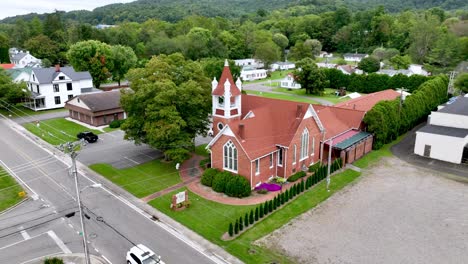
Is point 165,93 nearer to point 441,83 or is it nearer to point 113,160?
point 113,160

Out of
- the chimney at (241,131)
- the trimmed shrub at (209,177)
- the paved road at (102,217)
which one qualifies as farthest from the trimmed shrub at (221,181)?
the paved road at (102,217)

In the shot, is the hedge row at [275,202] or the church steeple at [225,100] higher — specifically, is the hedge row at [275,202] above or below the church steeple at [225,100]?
below

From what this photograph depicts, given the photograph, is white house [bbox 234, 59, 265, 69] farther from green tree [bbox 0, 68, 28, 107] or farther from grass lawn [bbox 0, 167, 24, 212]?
grass lawn [bbox 0, 167, 24, 212]

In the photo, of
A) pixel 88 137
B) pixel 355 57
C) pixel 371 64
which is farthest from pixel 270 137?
pixel 355 57

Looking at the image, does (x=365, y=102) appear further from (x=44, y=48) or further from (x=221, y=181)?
(x=44, y=48)

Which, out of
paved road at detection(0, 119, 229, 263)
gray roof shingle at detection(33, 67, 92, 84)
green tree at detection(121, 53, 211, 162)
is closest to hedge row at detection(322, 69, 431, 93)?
green tree at detection(121, 53, 211, 162)

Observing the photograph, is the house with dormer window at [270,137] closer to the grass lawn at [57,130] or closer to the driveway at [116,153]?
the driveway at [116,153]

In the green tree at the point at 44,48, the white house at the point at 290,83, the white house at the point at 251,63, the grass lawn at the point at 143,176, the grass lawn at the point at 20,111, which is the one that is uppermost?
the green tree at the point at 44,48
